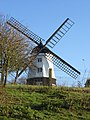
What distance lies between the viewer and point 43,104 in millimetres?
22875

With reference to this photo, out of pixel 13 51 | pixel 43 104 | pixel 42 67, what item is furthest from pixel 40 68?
pixel 43 104

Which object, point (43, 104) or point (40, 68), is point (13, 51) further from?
point (43, 104)

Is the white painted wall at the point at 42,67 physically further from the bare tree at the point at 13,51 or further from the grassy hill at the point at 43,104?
the grassy hill at the point at 43,104

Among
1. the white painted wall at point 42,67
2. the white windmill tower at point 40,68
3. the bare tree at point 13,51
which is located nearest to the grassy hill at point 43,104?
the bare tree at point 13,51

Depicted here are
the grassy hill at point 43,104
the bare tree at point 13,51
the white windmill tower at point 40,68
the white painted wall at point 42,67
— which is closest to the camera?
the grassy hill at point 43,104

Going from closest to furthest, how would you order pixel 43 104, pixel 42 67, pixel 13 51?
pixel 43 104 < pixel 13 51 < pixel 42 67

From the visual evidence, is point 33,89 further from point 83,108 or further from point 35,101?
point 83,108

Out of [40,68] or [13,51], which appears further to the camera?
[40,68]

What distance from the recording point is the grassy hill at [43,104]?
20.7 m

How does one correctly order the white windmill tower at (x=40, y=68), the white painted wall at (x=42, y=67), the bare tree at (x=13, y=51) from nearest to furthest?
the bare tree at (x=13, y=51) → the white windmill tower at (x=40, y=68) → the white painted wall at (x=42, y=67)

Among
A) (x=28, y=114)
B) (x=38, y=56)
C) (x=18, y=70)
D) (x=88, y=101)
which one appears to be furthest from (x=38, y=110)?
(x=38, y=56)

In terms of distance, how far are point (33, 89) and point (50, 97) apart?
273 cm

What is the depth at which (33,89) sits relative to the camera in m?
28.2

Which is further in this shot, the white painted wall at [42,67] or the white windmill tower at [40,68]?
the white painted wall at [42,67]
